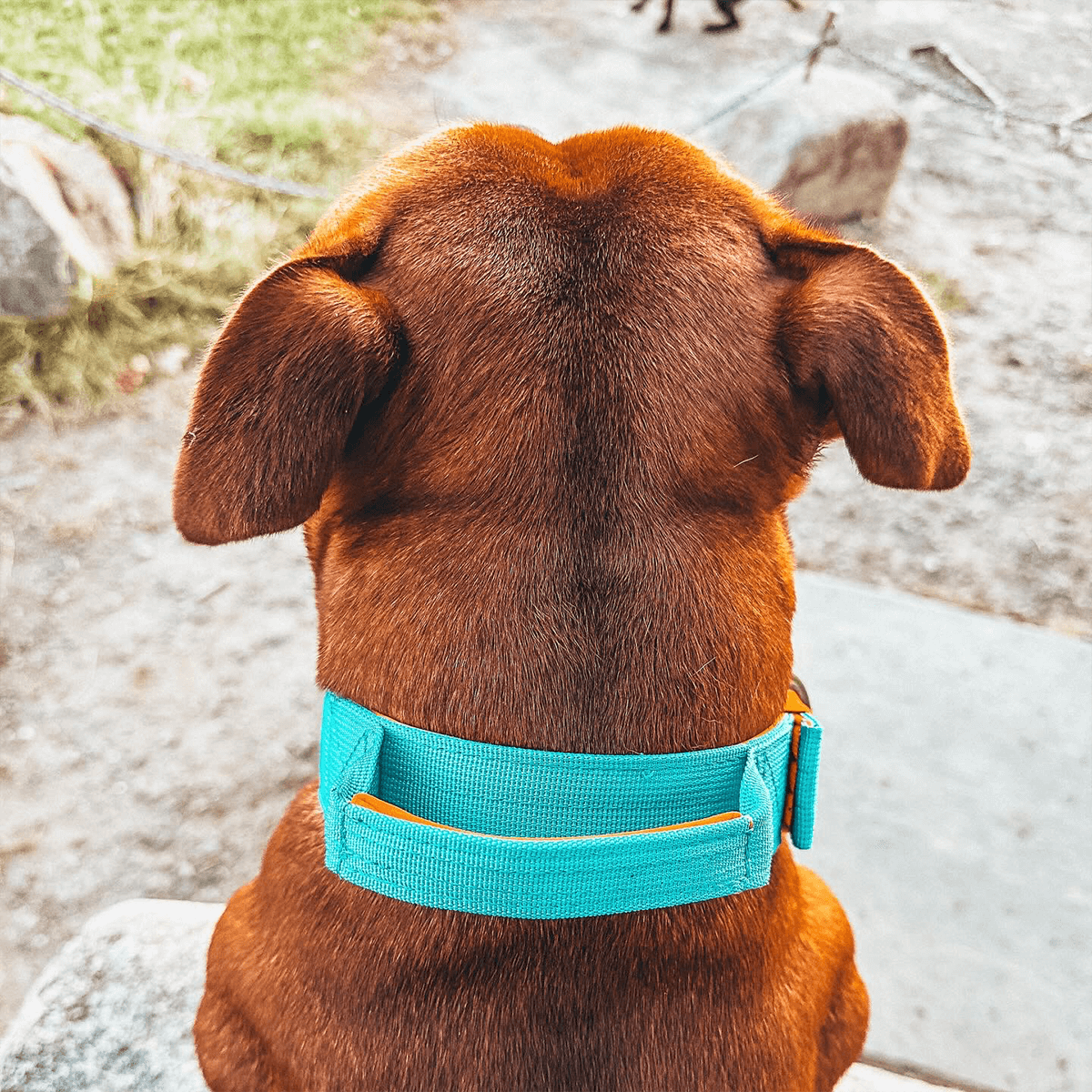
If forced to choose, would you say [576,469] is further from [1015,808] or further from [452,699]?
[1015,808]

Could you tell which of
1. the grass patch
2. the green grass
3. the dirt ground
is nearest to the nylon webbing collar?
the dirt ground

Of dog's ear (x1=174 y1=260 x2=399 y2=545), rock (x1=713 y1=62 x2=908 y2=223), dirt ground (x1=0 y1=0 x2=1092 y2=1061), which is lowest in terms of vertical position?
dirt ground (x1=0 y1=0 x2=1092 y2=1061)

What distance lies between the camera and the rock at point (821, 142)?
14.9 feet

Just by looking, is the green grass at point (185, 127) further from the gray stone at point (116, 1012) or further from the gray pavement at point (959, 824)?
the gray pavement at point (959, 824)

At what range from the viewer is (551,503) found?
1.18 m

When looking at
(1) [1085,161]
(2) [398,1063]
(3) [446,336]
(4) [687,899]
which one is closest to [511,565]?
(3) [446,336]

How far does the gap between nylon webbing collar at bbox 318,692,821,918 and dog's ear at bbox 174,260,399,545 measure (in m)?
0.28

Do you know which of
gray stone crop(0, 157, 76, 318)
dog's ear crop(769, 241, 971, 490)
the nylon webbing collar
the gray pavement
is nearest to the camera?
the nylon webbing collar

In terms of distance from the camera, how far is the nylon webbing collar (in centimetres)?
111

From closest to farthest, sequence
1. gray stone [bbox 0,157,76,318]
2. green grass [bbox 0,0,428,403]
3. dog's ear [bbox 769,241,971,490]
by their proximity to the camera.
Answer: dog's ear [bbox 769,241,971,490]
gray stone [bbox 0,157,76,318]
green grass [bbox 0,0,428,403]

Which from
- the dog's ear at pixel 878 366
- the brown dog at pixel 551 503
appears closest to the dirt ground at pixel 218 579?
the brown dog at pixel 551 503

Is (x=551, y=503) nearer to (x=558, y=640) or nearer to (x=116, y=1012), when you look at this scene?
(x=558, y=640)

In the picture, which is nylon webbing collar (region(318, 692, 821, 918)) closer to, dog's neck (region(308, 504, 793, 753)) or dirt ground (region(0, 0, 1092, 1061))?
dog's neck (region(308, 504, 793, 753))

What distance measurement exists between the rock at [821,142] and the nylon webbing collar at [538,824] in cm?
384
